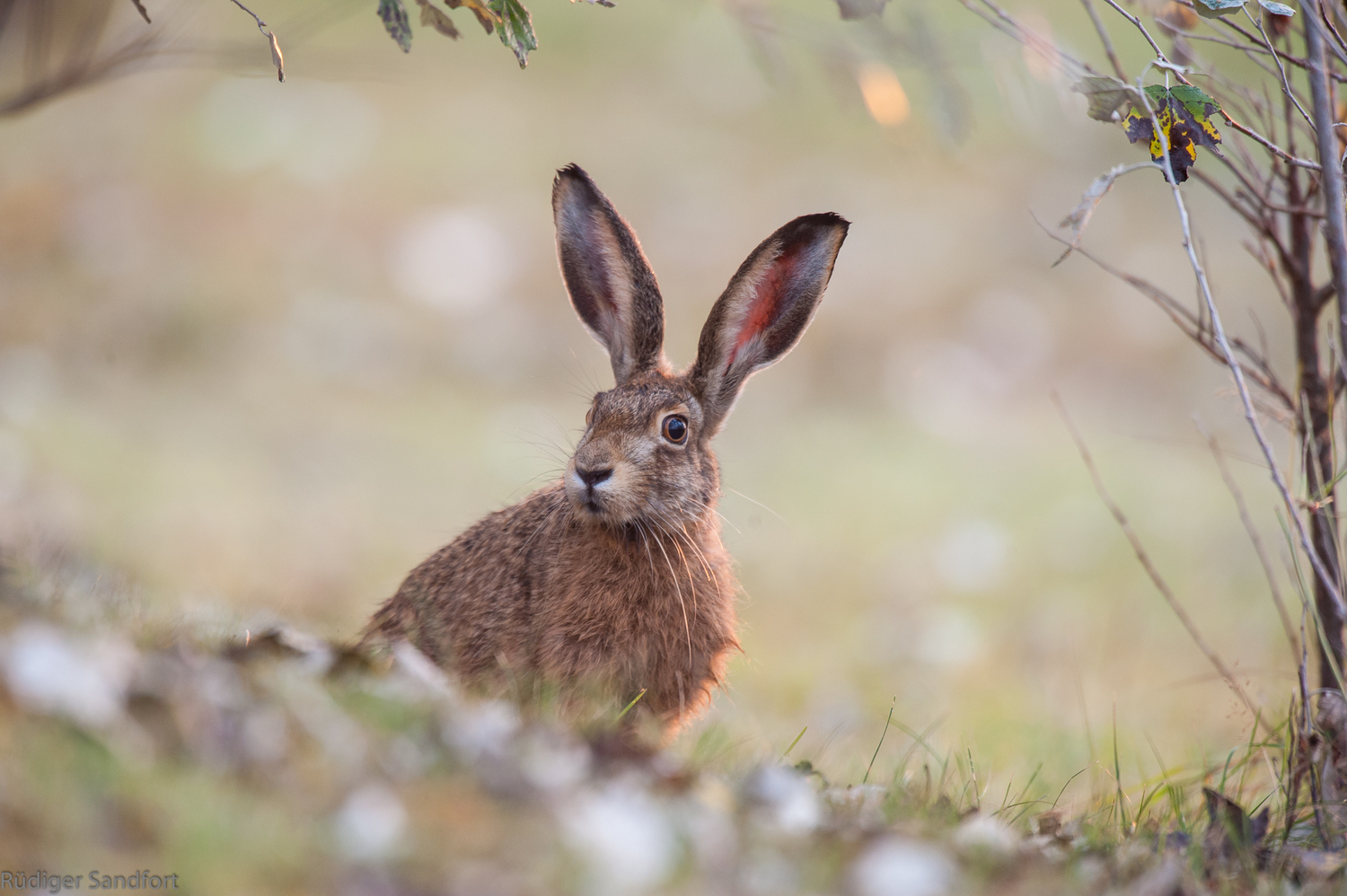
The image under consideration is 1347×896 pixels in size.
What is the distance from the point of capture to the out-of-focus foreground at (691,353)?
22.9 ft

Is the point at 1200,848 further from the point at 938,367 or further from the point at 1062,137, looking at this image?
the point at 1062,137

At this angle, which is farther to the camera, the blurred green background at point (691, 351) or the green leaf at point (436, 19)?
the blurred green background at point (691, 351)

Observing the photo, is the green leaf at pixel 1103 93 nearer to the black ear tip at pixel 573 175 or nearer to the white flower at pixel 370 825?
the black ear tip at pixel 573 175

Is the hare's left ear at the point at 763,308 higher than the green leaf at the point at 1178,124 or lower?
lower

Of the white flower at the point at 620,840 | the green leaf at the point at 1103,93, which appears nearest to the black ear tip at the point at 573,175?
the green leaf at the point at 1103,93

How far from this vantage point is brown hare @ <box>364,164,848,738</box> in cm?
432

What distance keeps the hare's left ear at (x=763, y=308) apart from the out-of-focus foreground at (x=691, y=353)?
1.86ft

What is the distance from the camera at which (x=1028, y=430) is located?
1274cm

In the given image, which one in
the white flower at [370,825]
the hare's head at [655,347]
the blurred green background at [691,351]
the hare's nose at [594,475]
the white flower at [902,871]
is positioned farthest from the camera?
the blurred green background at [691,351]

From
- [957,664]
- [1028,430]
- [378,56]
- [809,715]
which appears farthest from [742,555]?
[378,56]

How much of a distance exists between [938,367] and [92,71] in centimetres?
1003

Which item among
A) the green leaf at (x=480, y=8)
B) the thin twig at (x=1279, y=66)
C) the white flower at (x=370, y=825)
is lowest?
the white flower at (x=370, y=825)

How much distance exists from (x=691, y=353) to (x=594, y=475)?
843 cm
